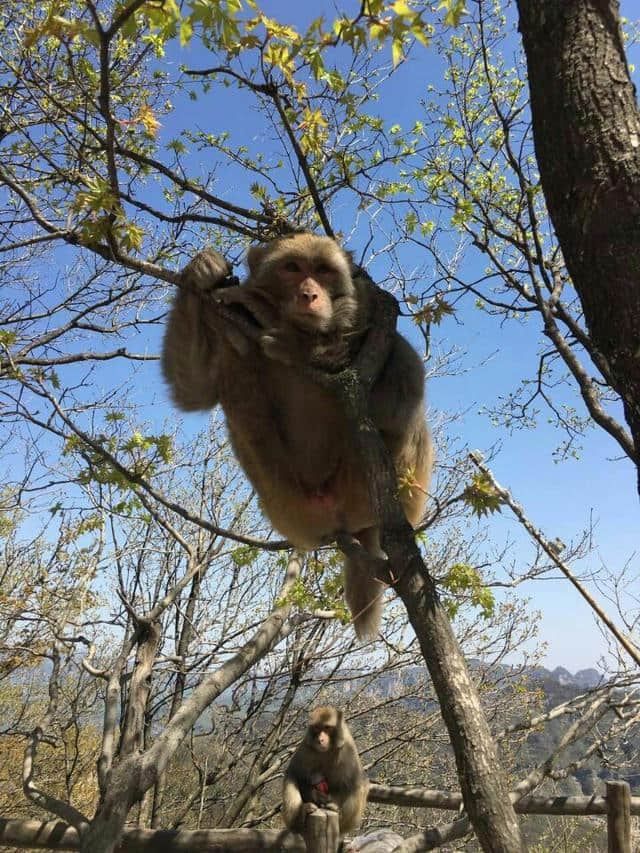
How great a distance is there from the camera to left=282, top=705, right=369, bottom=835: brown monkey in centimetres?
586

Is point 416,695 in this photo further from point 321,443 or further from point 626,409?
point 626,409

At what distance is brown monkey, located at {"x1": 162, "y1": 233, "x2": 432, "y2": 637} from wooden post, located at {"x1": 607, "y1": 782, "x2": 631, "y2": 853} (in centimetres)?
248

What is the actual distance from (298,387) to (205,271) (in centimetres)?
85

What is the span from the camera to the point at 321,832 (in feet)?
15.9

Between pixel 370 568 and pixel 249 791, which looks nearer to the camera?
pixel 370 568

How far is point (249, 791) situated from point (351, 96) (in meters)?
8.85

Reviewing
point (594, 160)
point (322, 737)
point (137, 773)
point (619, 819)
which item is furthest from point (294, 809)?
point (594, 160)

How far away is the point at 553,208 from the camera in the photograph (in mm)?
1479

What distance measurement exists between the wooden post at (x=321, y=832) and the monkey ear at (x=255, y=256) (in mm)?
4026

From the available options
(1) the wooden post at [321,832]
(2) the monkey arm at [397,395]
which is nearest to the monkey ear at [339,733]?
(1) the wooden post at [321,832]

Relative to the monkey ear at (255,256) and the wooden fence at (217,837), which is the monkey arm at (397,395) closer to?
the monkey ear at (255,256)

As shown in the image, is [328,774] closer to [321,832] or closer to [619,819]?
[321,832]

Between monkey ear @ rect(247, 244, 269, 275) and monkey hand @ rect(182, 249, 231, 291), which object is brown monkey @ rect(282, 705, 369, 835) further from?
monkey hand @ rect(182, 249, 231, 291)

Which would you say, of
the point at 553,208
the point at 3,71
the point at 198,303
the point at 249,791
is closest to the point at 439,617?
the point at 553,208
